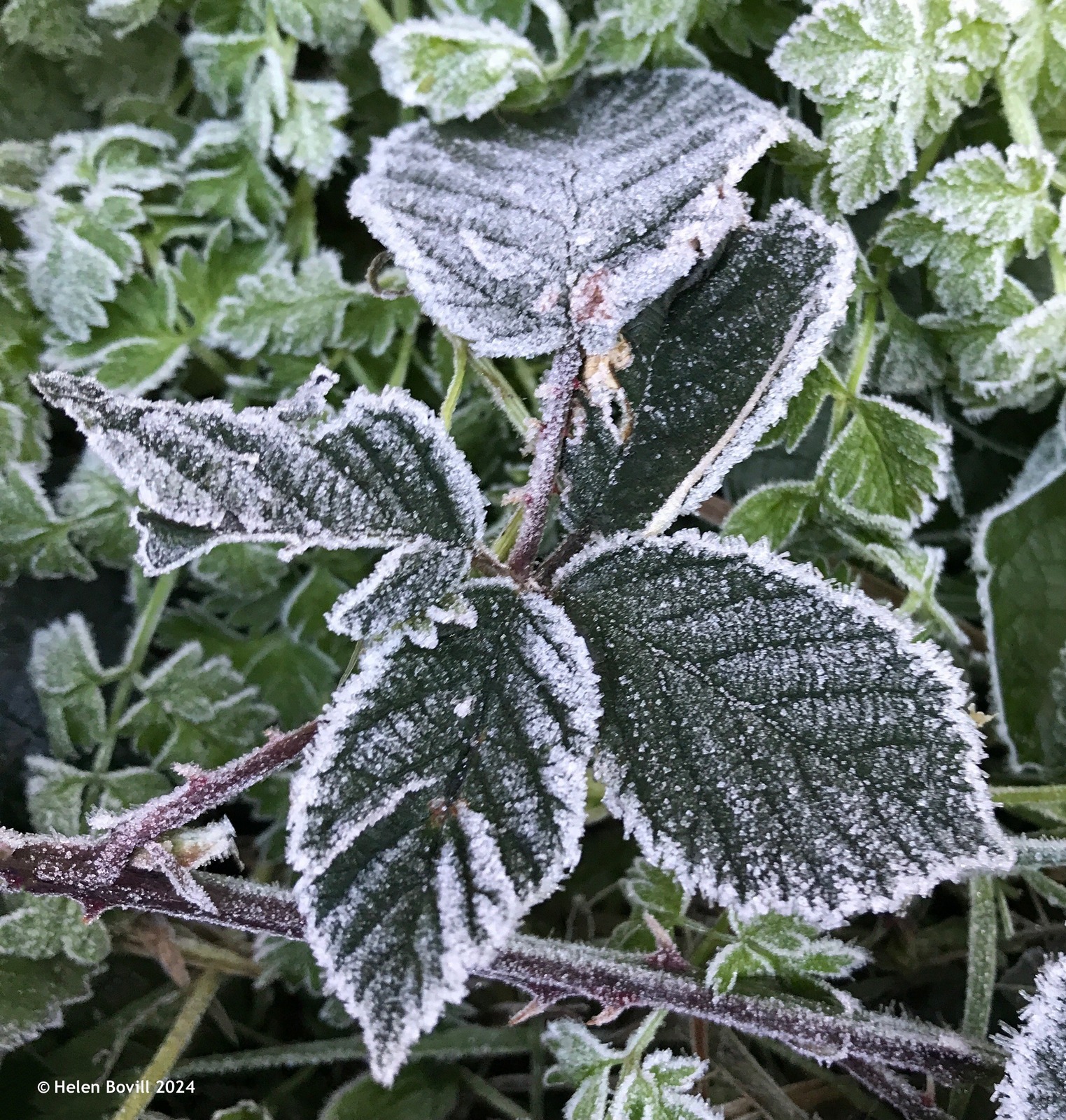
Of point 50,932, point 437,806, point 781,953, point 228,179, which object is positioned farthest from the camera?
point 228,179

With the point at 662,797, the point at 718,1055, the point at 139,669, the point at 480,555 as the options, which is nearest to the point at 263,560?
the point at 139,669

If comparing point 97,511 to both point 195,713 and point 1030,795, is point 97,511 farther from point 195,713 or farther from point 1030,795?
point 1030,795

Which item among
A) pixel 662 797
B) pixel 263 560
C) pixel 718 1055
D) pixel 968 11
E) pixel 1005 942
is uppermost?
pixel 968 11

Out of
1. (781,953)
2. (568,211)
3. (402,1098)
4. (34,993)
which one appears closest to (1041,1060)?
(781,953)

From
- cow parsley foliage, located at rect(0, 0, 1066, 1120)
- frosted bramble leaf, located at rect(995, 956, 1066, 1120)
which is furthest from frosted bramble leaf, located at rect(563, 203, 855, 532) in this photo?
frosted bramble leaf, located at rect(995, 956, 1066, 1120)

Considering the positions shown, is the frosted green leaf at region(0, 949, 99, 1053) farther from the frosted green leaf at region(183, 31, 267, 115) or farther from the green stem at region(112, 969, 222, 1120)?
the frosted green leaf at region(183, 31, 267, 115)

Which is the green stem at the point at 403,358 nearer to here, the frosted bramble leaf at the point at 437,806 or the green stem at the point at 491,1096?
the frosted bramble leaf at the point at 437,806

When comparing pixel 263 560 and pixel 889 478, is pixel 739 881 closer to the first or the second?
pixel 889 478

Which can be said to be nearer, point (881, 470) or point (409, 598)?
point (409, 598)
